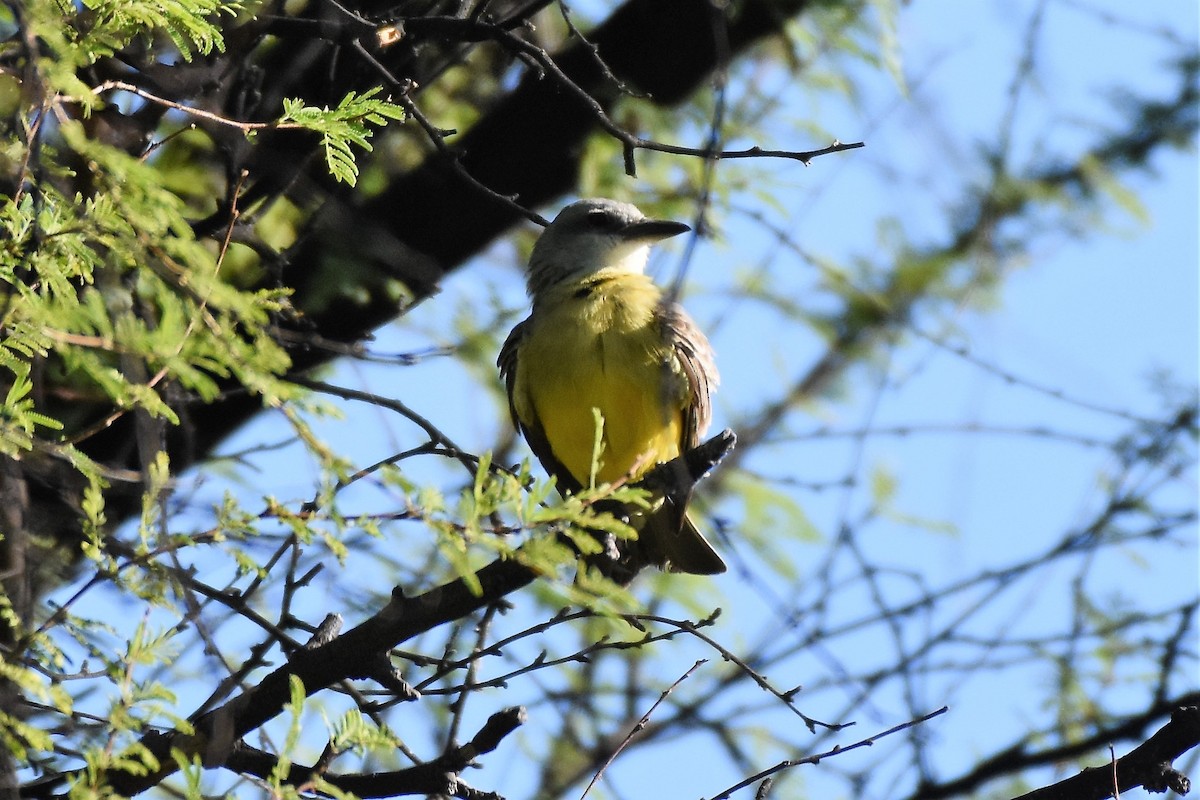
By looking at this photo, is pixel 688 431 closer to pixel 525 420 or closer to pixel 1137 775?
pixel 525 420

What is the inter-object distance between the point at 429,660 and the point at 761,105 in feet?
11.8

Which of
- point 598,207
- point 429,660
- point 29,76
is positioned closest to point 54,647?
point 429,660

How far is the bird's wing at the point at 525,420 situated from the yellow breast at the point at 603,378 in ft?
0.08

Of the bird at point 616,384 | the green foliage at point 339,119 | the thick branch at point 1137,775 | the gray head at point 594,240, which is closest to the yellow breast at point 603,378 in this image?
the bird at point 616,384

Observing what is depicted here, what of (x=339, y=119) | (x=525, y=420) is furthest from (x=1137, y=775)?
(x=525, y=420)

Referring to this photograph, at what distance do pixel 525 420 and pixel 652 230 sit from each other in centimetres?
107

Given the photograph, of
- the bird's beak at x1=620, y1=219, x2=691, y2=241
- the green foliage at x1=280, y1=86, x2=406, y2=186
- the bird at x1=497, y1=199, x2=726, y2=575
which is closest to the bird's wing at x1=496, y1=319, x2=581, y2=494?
the bird at x1=497, y1=199, x2=726, y2=575

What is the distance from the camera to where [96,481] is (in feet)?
8.74

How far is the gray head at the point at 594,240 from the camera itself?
223 inches

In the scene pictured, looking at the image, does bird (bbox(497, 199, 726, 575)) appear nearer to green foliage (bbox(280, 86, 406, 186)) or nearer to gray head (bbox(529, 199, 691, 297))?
gray head (bbox(529, 199, 691, 297))

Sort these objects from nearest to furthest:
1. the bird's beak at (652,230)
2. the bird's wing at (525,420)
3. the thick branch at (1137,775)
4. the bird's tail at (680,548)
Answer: the thick branch at (1137,775) < the bird's tail at (680,548) < the bird's wing at (525,420) < the bird's beak at (652,230)

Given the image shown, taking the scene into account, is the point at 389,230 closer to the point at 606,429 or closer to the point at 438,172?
the point at 438,172

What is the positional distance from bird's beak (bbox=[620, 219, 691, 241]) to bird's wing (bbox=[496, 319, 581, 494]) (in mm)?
716

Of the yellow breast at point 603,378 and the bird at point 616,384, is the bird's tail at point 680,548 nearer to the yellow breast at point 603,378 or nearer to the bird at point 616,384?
the bird at point 616,384
